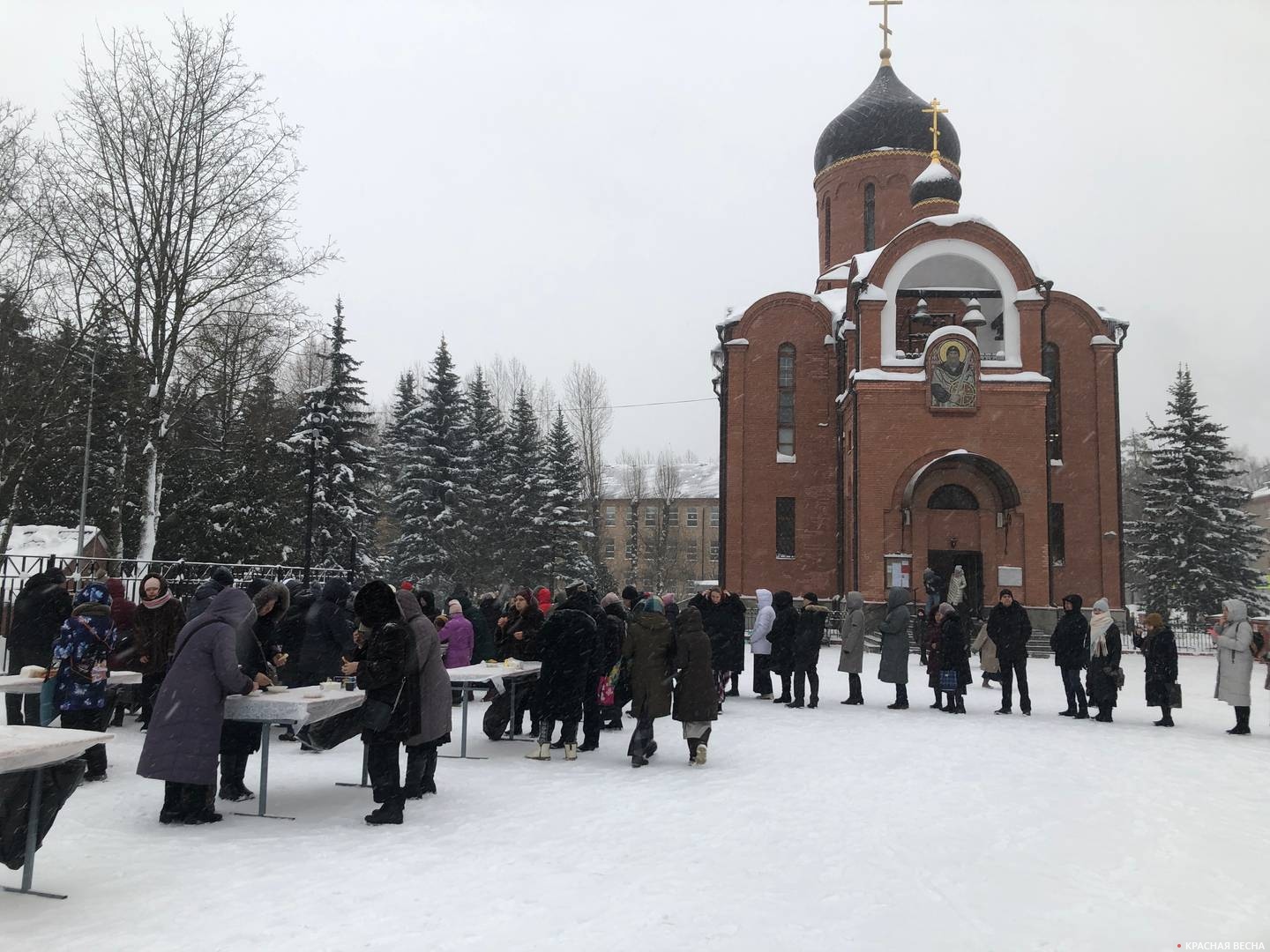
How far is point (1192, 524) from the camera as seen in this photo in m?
35.5

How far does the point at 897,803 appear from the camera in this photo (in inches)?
300

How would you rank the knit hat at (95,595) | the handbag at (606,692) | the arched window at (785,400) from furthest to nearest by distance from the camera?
the arched window at (785,400)
the handbag at (606,692)
the knit hat at (95,595)

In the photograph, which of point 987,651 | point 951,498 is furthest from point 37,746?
point 951,498

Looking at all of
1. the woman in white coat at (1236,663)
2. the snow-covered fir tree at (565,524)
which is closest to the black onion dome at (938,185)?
the snow-covered fir tree at (565,524)

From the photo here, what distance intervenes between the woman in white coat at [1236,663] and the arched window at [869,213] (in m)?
25.9

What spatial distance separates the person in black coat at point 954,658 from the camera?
13172mm

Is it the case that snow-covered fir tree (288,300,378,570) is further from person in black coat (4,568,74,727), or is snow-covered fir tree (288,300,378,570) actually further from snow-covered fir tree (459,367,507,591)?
person in black coat (4,568,74,727)

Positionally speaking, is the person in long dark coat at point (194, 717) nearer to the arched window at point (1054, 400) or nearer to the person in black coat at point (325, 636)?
the person in black coat at point (325, 636)

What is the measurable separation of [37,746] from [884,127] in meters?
35.5

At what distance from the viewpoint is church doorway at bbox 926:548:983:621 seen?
2750 cm

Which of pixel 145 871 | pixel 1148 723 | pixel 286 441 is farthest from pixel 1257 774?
pixel 286 441

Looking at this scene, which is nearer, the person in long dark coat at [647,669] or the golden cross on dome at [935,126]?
the person in long dark coat at [647,669]

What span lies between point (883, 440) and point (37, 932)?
2531 cm

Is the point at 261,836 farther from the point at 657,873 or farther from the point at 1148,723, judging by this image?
the point at 1148,723
